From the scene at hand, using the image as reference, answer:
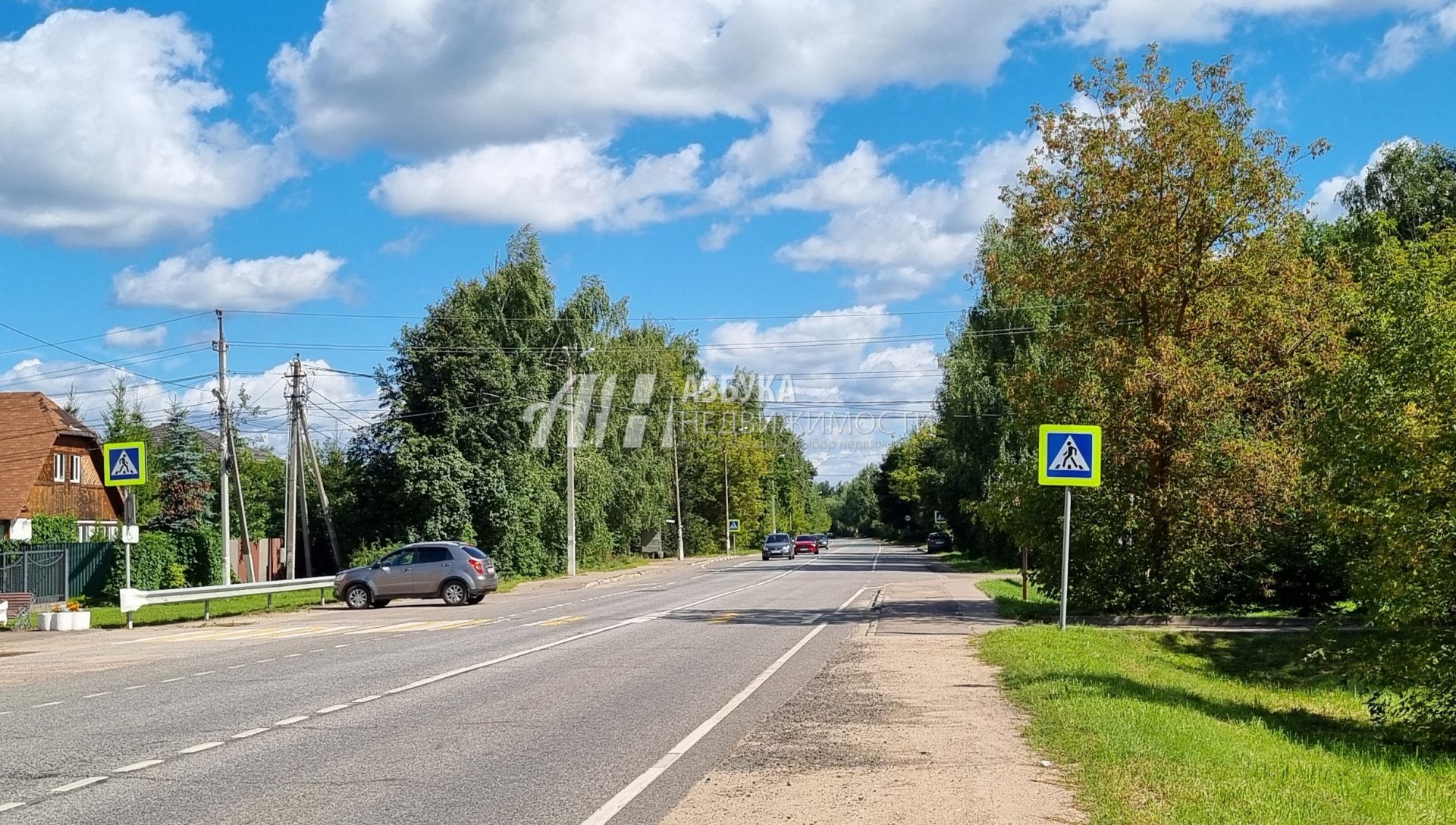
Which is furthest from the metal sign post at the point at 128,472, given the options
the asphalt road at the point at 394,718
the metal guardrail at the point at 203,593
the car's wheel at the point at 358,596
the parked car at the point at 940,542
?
the parked car at the point at 940,542

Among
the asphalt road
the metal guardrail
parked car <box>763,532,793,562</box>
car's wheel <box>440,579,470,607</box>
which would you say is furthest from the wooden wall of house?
parked car <box>763,532,793,562</box>

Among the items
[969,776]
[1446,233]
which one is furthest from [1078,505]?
[969,776]

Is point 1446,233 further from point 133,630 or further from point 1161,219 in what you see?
point 133,630


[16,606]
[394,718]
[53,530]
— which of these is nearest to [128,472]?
[16,606]

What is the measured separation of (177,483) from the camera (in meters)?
54.4

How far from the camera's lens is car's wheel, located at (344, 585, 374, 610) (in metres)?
32.2

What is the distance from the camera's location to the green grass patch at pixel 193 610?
2841 centimetres

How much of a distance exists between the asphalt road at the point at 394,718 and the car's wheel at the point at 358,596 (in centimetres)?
799

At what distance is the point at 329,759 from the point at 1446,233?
611 inches

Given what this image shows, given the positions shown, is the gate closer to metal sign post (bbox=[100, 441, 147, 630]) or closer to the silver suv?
metal sign post (bbox=[100, 441, 147, 630])

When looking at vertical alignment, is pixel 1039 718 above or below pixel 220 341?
below

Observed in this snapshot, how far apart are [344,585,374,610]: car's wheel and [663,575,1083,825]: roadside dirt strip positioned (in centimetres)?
1982

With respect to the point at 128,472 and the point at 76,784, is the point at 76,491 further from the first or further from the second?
the point at 76,784

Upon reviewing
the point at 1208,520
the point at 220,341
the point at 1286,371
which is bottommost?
the point at 1208,520
